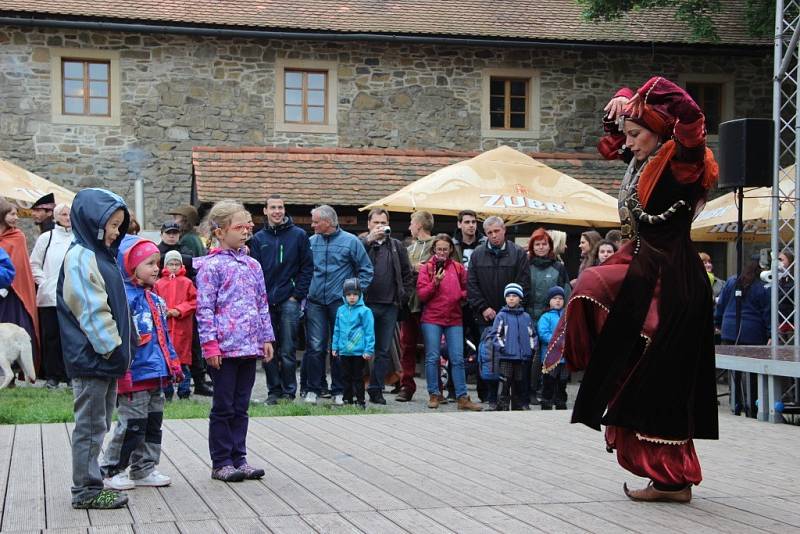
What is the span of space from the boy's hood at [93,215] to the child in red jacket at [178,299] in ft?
17.8

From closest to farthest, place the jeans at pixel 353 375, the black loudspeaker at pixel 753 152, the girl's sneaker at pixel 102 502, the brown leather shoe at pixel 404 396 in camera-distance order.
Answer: the girl's sneaker at pixel 102 502, the black loudspeaker at pixel 753 152, the jeans at pixel 353 375, the brown leather shoe at pixel 404 396

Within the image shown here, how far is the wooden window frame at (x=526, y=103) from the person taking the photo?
74.9 ft

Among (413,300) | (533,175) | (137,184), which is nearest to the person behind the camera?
(413,300)

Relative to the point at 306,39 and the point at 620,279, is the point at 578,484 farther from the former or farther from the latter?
the point at 306,39

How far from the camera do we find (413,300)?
38.1 feet

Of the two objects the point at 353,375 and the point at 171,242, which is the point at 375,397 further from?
the point at 171,242

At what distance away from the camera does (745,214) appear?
1439cm

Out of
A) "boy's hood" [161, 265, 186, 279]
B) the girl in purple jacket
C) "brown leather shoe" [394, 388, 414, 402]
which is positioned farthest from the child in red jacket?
the girl in purple jacket

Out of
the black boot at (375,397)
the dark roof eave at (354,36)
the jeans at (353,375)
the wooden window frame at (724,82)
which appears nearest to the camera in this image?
the jeans at (353,375)

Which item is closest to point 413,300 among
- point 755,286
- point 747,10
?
point 755,286

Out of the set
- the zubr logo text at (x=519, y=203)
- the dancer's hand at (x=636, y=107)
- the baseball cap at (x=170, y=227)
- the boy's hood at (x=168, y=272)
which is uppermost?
the dancer's hand at (x=636, y=107)

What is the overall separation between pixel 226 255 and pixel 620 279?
85.4 inches

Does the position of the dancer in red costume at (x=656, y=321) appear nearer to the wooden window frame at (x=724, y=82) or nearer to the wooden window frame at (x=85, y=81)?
the wooden window frame at (x=85, y=81)

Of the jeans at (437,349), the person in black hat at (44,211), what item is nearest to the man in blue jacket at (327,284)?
the jeans at (437,349)
